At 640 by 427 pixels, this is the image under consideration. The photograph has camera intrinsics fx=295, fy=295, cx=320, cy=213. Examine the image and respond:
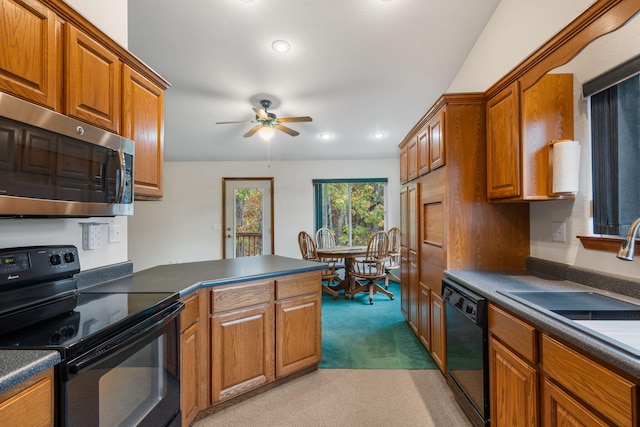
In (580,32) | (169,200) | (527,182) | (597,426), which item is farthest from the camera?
(169,200)

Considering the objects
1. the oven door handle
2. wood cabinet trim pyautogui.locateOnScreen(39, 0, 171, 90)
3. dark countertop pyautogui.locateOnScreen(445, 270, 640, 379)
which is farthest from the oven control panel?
dark countertop pyautogui.locateOnScreen(445, 270, 640, 379)

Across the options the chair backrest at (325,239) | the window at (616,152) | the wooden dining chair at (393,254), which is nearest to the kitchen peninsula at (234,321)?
the window at (616,152)

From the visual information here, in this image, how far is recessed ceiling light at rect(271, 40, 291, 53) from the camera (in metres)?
2.85

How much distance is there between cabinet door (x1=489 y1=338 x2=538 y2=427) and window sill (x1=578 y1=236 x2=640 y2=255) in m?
0.74

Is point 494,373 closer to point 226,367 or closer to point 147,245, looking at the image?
point 226,367

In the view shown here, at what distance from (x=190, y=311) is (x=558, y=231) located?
2247 mm

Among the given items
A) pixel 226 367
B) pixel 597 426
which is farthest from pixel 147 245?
pixel 597 426

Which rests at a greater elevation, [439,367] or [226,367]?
[226,367]

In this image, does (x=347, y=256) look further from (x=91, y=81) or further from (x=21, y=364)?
(x=21, y=364)

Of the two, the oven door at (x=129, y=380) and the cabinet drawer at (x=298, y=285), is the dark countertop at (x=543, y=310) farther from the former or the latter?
the oven door at (x=129, y=380)

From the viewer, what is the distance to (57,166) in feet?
3.82

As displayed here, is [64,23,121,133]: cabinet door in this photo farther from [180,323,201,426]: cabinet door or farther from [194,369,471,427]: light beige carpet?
[194,369,471,427]: light beige carpet

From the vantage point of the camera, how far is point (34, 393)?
2.54 ft

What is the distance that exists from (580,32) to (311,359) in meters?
2.52
